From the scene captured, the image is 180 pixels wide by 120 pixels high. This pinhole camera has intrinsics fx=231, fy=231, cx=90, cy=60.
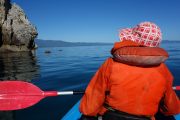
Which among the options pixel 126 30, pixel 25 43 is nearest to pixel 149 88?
pixel 126 30

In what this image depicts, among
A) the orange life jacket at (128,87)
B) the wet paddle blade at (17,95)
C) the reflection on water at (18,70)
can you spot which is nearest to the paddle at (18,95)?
the wet paddle blade at (17,95)

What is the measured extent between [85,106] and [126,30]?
1.16 m

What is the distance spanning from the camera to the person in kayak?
2783mm

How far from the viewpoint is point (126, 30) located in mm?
3021

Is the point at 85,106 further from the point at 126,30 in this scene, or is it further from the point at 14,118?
the point at 14,118

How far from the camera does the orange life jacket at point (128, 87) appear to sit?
2.85m

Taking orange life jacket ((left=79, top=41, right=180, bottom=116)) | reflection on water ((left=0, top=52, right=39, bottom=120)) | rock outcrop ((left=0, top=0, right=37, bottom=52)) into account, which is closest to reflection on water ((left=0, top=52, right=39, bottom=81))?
reflection on water ((left=0, top=52, right=39, bottom=120))

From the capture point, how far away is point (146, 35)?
2.85 metres

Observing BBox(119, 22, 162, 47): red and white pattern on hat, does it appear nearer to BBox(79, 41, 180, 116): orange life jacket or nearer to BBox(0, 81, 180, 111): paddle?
BBox(79, 41, 180, 116): orange life jacket

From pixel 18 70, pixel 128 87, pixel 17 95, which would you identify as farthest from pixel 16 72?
pixel 128 87

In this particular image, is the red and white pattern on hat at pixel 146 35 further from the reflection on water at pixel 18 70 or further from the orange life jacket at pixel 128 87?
the reflection on water at pixel 18 70

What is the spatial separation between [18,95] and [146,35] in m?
3.65

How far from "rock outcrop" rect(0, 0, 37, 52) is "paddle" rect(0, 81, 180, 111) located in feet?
104

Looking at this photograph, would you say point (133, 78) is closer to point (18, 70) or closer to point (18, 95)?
point (18, 95)
